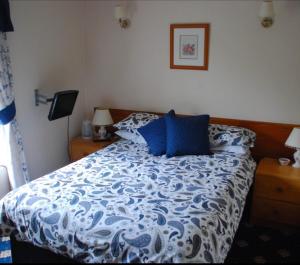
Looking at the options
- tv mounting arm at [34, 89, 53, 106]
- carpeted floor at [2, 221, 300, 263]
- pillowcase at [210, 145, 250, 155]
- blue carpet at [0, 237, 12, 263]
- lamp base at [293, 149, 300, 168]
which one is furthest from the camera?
tv mounting arm at [34, 89, 53, 106]

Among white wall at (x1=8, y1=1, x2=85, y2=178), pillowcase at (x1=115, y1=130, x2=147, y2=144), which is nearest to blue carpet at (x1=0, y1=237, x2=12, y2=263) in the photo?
white wall at (x1=8, y1=1, x2=85, y2=178)

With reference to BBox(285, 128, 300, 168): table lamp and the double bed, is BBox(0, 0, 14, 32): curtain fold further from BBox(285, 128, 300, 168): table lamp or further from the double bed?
→ BBox(285, 128, 300, 168): table lamp

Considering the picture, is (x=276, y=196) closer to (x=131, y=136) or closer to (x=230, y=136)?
(x=230, y=136)

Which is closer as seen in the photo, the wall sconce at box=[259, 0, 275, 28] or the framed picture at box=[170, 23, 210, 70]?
the wall sconce at box=[259, 0, 275, 28]

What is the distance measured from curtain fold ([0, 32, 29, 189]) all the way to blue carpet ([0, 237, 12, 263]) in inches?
35.8

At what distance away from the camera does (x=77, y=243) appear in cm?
167

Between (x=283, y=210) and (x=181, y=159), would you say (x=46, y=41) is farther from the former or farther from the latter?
(x=283, y=210)

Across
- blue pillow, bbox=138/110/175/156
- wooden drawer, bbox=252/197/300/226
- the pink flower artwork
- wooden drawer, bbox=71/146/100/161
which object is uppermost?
the pink flower artwork

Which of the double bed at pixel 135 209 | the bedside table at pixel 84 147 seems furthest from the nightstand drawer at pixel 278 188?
the bedside table at pixel 84 147

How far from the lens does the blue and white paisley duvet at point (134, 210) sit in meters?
1.58

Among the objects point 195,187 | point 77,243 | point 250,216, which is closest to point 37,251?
point 77,243

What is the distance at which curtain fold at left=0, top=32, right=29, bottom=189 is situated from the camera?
251cm

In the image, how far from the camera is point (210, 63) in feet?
9.88

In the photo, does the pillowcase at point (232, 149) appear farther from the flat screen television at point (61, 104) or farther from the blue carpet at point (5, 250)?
the blue carpet at point (5, 250)
